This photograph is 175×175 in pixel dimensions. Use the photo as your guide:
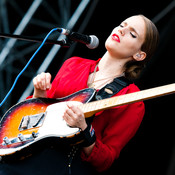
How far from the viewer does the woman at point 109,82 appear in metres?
1.40

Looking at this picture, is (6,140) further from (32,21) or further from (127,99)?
(32,21)

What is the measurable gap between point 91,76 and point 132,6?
1184 millimetres

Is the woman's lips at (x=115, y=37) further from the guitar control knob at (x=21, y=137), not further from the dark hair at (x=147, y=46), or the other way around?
the guitar control knob at (x=21, y=137)

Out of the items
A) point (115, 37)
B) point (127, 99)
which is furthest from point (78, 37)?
point (127, 99)

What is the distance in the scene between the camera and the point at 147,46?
5.26 feet

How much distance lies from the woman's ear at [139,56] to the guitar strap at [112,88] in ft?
0.56

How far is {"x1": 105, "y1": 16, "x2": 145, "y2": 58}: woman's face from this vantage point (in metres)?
1.54

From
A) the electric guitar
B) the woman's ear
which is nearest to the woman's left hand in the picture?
the electric guitar

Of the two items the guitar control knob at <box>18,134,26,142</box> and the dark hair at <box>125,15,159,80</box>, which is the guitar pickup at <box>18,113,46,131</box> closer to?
the guitar control knob at <box>18,134,26,142</box>

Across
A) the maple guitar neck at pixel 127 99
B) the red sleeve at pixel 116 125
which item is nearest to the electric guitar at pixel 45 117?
the maple guitar neck at pixel 127 99

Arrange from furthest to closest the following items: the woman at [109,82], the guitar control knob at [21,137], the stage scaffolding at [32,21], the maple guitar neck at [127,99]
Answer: the stage scaffolding at [32,21]
the woman at [109,82]
the guitar control knob at [21,137]
the maple guitar neck at [127,99]

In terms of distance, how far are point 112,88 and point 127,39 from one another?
31 centimetres

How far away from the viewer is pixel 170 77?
2.19 meters

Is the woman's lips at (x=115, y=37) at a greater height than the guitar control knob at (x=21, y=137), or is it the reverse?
the woman's lips at (x=115, y=37)
